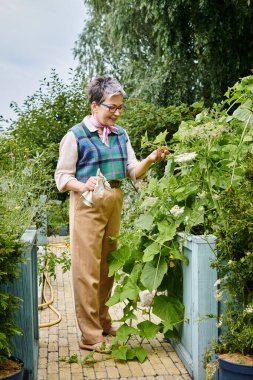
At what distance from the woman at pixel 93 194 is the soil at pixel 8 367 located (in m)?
1.09

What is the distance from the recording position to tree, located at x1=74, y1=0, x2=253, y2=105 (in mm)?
10320

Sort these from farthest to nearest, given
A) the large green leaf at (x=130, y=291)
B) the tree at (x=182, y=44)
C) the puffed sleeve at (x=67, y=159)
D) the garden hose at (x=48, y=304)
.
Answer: the tree at (x=182, y=44) < the garden hose at (x=48, y=304) < the puffed sleeve at (x=67, y=159) < the large green leaf at (x=130, y=291)

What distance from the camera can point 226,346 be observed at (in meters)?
3.00

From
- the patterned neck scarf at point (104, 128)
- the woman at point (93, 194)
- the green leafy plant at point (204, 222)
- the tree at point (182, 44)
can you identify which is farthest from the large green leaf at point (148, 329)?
the tree at point (182, 44)

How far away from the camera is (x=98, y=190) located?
382 centimetres

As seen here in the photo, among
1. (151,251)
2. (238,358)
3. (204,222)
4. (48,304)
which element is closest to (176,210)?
(204,222)

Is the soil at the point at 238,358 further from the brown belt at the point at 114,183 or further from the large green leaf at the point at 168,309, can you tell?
the brown belt at the point at 114,183

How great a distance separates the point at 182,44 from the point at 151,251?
A: 26.4 feet

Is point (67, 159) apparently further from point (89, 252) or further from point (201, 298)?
point (201, 298)

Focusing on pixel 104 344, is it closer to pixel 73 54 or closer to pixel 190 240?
pixel 190 240

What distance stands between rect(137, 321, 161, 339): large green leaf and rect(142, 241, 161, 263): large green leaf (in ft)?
1.78

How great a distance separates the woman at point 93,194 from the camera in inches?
157

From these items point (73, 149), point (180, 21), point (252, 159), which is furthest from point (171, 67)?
point (252, 159)

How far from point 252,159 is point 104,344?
69.9 inches
